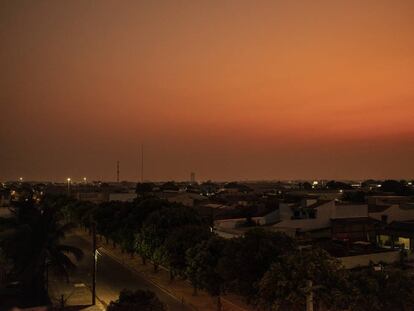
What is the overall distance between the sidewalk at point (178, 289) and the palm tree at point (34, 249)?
7.13m

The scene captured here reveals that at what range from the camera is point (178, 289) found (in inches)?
1216

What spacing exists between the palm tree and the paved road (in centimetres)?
406

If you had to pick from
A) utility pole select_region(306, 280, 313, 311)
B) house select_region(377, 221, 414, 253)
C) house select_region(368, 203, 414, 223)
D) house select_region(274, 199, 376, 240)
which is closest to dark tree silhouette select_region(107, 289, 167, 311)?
utility pole select_region(306, 280, 313, 311)

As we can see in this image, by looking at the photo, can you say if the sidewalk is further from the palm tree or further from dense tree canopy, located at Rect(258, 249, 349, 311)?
dense tree canopy, located at Rect(258, 249, 349, 311)

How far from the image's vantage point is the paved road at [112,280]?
94.6ft

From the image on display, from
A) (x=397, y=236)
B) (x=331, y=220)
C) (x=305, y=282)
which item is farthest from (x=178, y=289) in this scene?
(x=397, y=236)

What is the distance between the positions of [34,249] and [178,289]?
9803 mm

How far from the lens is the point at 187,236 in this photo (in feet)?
99.7

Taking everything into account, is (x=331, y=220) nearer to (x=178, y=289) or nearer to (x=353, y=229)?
(x=353, y=229)

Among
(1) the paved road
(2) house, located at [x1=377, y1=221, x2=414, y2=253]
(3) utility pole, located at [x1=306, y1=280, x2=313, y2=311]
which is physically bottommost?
(1) the paved road

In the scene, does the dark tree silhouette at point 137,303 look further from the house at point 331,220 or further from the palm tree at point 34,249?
the house at point 331,220

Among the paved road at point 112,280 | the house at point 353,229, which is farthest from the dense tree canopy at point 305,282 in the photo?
the house at point 353,229

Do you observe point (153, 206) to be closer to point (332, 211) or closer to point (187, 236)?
point (187, 236)

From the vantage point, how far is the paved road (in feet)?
94.6
